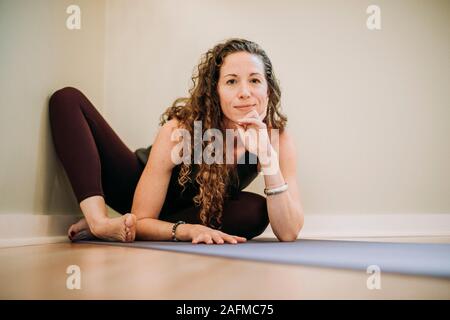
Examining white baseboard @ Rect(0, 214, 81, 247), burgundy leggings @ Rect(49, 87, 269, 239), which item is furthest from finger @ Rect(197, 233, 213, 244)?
white baseboard @ Rect(0, 214, 81, 247)

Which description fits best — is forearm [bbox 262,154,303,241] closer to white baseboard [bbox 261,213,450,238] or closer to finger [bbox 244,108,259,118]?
finger [bbox 244,108,259,118]

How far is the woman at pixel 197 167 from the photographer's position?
142 cm

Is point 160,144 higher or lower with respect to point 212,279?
higher

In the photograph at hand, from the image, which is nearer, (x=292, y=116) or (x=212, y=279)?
(x=212, y=279)

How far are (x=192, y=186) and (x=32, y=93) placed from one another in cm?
67

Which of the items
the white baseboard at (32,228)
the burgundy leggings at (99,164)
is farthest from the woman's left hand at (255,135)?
the white baseboard at (32,228)

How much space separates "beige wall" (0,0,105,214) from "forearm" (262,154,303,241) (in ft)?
2.76

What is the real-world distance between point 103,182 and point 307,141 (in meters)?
1.24

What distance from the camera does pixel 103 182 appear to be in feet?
5.43

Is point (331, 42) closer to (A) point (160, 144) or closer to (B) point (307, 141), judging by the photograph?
(B) point (307, 141)

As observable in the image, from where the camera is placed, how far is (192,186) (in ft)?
5.16

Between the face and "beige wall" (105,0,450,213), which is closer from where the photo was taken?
the face

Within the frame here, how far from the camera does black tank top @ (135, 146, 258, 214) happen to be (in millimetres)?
1565
